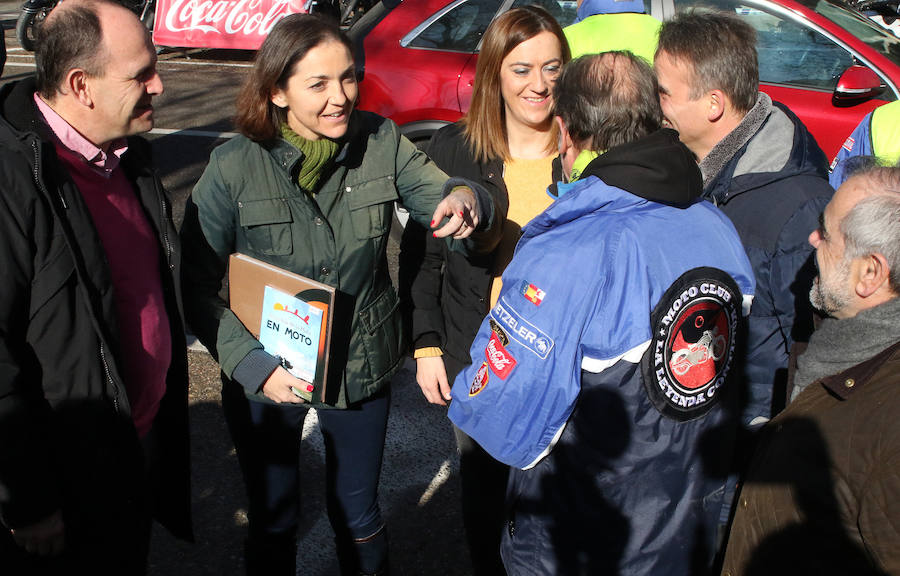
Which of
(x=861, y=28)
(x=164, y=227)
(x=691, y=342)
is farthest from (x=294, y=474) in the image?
(x=861, y=28)

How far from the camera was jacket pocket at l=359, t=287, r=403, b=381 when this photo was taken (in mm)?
2291

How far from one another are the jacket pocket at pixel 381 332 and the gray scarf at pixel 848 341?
1.17m

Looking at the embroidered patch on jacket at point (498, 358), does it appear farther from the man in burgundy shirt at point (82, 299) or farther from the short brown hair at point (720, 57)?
the short brown hair at point (720, 57)

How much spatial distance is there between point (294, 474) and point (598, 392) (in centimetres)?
115

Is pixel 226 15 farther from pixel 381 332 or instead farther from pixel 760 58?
pixel 381 332

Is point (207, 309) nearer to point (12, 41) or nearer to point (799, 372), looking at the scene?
point (799, 372)

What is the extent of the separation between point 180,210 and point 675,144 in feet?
16.3

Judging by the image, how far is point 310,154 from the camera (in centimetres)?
212

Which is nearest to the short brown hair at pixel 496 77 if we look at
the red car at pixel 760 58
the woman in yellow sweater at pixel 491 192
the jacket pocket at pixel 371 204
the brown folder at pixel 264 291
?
the woman in yellow sweater at pixel 491 192

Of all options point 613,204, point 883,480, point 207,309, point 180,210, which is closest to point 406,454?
point 207,309

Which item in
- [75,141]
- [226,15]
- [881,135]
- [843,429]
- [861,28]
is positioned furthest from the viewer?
[226,15]

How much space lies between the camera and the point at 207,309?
2.23 meters

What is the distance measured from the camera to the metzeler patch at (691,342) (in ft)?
5.31

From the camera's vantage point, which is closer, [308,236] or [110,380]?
[110,380]
